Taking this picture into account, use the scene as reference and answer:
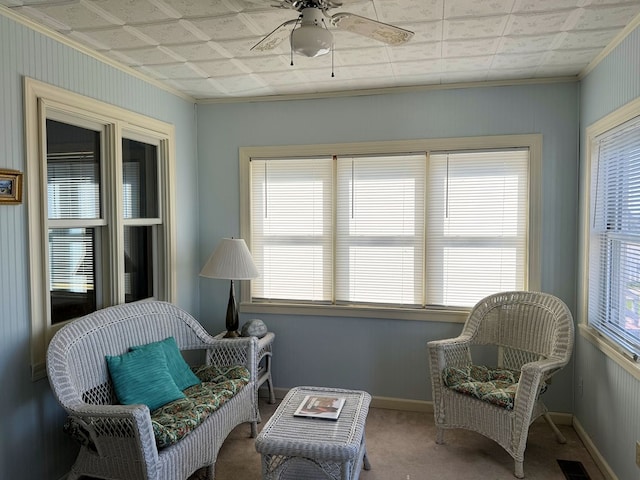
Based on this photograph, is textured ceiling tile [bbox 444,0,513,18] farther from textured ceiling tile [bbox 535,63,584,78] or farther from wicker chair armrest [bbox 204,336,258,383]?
wicker chair armrest [bbox 204,336,258,383]

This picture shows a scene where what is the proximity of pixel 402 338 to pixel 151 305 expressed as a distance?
6.20ft

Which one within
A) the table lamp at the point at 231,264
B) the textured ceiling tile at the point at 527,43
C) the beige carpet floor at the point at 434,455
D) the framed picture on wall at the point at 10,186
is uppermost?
the textured ceiling tile at the point at 527,43

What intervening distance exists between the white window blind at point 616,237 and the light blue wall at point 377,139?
0.34m

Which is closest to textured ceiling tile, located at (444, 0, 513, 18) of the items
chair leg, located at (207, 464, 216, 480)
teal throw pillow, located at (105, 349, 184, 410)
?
teal throw pillow, located at (105, 349, 184, 410)

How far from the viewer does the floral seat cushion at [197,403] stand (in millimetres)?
2271

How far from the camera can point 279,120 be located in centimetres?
387

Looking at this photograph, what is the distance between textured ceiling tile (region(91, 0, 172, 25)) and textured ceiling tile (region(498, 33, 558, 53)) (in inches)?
72.6

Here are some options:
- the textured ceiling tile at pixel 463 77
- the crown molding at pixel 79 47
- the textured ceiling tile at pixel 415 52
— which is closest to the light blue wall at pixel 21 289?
the crown molding at pixel 79 47

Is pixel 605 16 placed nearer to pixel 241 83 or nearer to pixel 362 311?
pixel 241 83

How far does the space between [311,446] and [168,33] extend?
7.35 feet

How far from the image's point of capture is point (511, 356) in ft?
11.1

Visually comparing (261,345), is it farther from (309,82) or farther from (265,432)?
(309,82)

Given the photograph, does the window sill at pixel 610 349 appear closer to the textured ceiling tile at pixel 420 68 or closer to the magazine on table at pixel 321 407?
the magazine on table at pixel 321 407

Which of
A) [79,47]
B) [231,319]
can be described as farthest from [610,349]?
[79,47]
